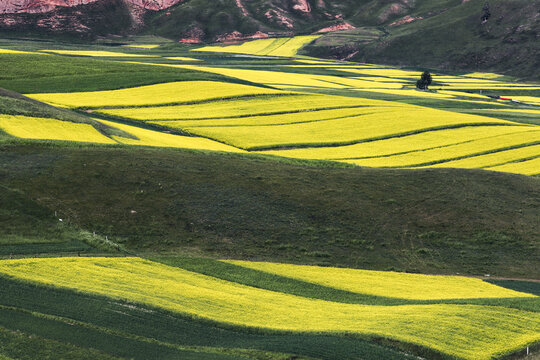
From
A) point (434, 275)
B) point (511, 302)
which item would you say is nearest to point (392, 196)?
point (434, 275)

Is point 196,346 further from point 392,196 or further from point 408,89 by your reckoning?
point 408,89

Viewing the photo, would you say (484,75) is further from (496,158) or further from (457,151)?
(496,158)

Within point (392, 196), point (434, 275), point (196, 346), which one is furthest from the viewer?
point (392, 196)

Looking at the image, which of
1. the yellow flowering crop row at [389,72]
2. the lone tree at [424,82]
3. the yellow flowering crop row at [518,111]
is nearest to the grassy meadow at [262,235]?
the yellow flowering crop row at [518,111]

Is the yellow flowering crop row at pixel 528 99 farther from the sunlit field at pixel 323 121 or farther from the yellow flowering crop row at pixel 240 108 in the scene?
the yellow flowering crop row at pixel 240 108

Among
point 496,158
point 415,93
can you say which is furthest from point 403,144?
point 415,93

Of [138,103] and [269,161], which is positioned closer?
[269,161]
